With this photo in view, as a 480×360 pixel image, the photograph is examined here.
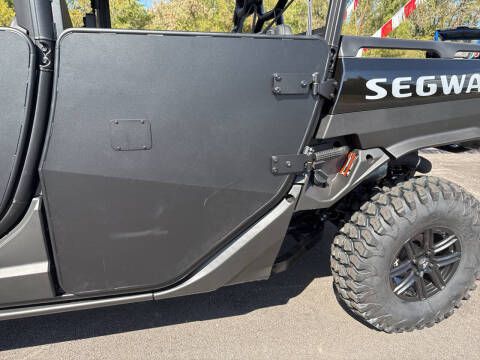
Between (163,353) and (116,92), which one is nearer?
(116,92)

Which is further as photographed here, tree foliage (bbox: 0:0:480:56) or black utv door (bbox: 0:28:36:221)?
tree foliage (bbox: 0:0:480:56)

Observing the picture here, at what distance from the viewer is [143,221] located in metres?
1.46

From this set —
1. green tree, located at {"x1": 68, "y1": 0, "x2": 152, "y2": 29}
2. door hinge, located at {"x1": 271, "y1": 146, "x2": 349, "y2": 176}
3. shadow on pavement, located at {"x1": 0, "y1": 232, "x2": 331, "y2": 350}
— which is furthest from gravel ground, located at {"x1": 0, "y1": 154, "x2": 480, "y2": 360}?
green tree, located at {"x1": 68, "y1": 0, "x2": 152, "y2": 29}

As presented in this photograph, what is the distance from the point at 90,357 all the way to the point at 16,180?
3.30 feet

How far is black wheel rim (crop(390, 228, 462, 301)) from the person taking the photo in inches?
74.2

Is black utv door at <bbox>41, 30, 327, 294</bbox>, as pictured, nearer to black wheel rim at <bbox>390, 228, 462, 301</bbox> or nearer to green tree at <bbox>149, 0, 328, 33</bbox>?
green tree at <bbox>149, 0, 328, 33</bbox>

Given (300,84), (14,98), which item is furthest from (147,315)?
(300,84)

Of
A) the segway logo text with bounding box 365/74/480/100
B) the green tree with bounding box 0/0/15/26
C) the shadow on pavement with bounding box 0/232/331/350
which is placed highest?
the green tree with bounding box 0/0/15/26

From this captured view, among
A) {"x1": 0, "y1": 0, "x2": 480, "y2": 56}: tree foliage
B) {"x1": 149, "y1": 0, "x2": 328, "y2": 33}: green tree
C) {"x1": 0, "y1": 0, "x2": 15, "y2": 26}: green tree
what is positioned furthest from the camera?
{"x1": 0, "y1": 0, "x2": 480, "y2": 56}: tree foliage

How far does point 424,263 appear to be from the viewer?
191 centimetres

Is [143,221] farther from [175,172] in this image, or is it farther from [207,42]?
[207,42]

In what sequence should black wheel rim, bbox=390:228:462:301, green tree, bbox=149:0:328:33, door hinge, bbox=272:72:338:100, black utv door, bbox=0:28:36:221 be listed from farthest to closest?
green tree, bbox=149:0:328:33
black wheel rim, bbox=390:228:462:301
door hinge, bbox=272:72:338:100
black utv door, bbox=0:28:36:221

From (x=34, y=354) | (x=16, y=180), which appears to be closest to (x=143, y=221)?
(x=16, y=180)

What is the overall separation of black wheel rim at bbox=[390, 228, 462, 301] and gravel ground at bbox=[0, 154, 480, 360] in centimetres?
23
